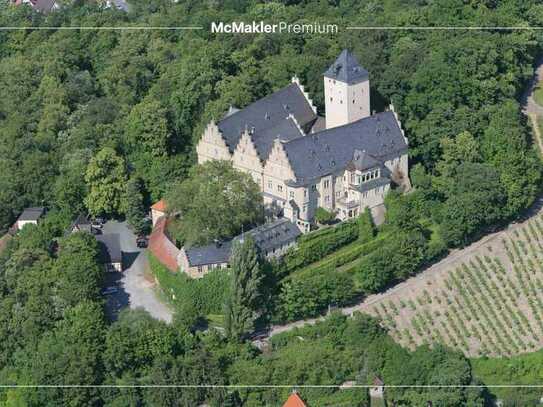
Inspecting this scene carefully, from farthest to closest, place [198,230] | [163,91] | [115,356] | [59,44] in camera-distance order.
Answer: [59,44] < [163,91] < [198,230] < [115,356]

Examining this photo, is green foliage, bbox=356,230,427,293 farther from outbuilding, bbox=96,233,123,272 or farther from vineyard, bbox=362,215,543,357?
outbuilding, bbox=96,233,123,272

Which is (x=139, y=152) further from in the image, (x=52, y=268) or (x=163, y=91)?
(x=52, y=268)

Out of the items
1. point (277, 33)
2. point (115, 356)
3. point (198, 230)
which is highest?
point (277, 33)

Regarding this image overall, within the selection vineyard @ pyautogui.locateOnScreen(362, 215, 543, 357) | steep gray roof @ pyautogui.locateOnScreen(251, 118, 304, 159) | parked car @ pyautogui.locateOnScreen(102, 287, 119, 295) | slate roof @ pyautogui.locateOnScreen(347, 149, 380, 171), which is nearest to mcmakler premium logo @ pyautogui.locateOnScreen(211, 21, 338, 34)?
steep gray roof @ pyautogui.locateOnScreen(251, 118, 304, 159)

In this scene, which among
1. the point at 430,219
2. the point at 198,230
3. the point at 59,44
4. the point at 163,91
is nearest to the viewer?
the point at 198,230

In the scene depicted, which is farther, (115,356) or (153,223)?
(153,223)

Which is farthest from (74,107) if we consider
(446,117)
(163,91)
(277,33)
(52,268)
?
(446,117)

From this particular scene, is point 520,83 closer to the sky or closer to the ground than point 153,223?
closer to the sky

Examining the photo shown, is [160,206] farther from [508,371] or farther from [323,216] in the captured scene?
[508,371]
